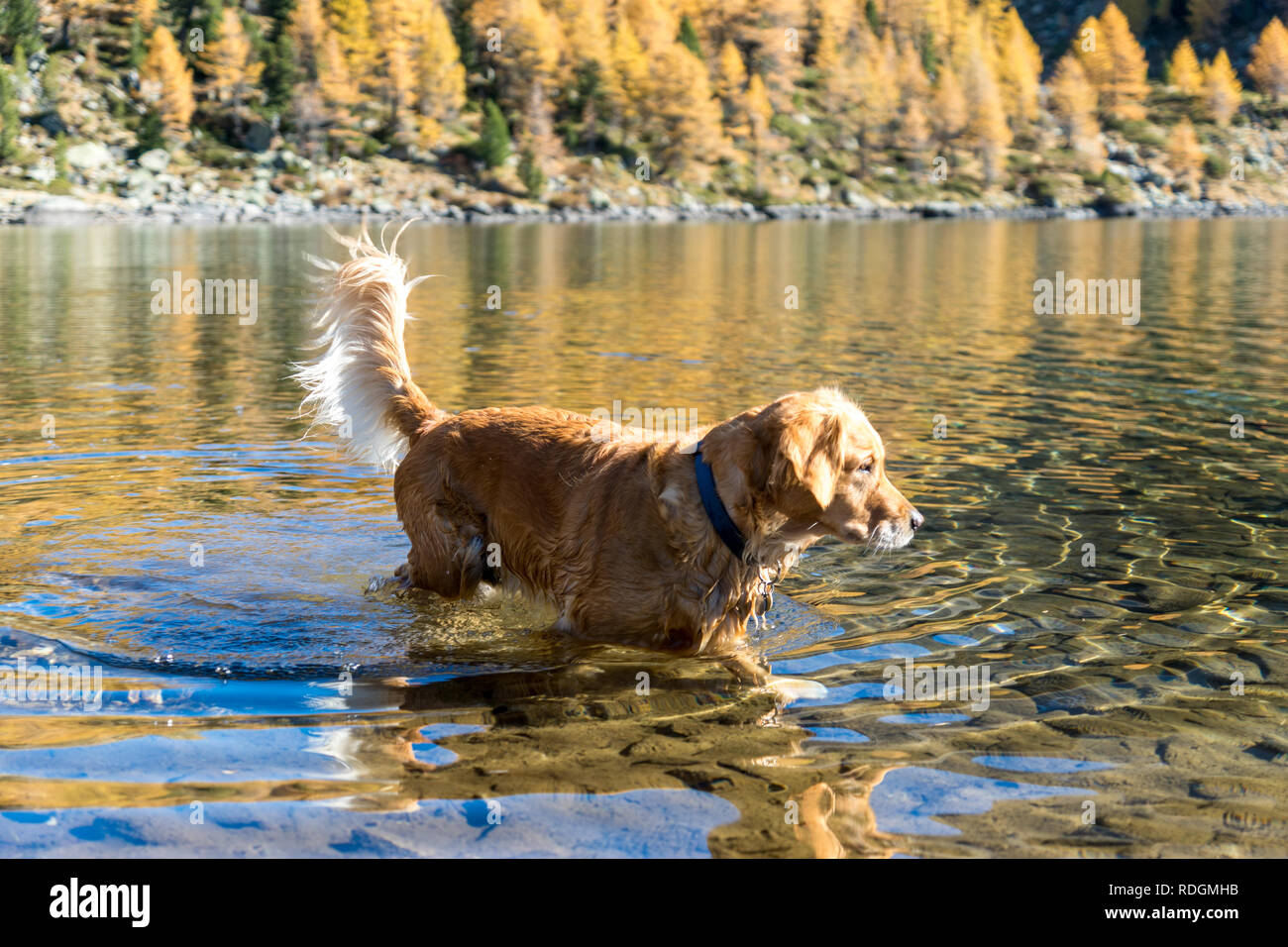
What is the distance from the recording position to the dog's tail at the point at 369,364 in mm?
8211

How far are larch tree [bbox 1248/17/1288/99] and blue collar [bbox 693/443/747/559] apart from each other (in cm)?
19935

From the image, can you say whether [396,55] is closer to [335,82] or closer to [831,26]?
[335,82]

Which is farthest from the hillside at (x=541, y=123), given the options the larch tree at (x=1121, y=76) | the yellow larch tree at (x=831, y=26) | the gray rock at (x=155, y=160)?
the larch tree at (x=1121, y=76)

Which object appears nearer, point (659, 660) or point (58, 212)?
point (659, 660)

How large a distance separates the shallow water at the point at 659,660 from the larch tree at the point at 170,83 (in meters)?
93.4

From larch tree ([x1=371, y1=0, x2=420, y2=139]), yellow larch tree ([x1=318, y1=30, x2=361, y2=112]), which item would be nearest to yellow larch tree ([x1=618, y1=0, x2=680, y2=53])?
larch tree ([x1=371, y1=0, x2=420, y2=139])

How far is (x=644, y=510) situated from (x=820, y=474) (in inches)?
39.5

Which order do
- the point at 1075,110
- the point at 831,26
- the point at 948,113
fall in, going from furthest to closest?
the point at 831,26 → the point at 1075,110 → the point at 948,113

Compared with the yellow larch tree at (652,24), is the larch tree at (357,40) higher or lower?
lower

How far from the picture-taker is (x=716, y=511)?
21.0 ft

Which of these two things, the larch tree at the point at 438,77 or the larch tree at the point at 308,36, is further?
the larch tree at the point at 308,36

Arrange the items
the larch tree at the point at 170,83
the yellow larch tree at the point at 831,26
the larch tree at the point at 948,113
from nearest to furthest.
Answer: the larch tree at the point at 170,83, the larch tree at the point at 948,113, the yellow larch tree at the point at 831,26

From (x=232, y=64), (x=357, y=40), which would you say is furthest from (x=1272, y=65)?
(x=232, y=64)

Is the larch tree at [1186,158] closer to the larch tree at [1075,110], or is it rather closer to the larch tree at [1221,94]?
the larch tree at [1075,110]
